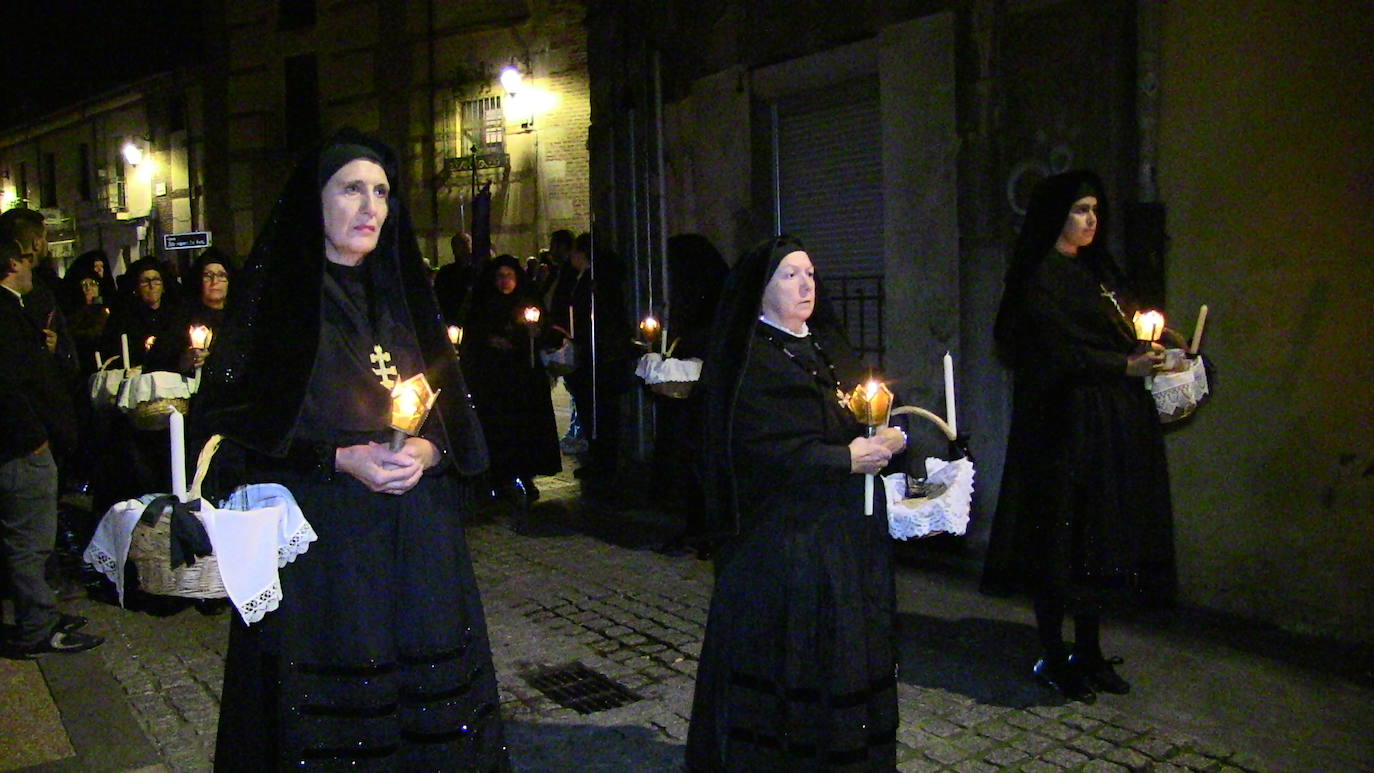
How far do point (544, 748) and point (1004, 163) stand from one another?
4926 millimetres

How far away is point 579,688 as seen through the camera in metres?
5.61

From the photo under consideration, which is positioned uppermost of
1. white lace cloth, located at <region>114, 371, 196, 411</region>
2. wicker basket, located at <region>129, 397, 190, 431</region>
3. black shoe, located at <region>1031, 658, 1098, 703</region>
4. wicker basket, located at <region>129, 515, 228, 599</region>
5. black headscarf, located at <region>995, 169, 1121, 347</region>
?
black headscarf, located at <region>995, 169, 1121, 347</region>

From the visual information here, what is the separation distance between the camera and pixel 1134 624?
6.48 meters

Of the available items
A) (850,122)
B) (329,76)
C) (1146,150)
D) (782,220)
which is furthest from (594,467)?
(329,76)

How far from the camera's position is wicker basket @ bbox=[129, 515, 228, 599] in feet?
10.2

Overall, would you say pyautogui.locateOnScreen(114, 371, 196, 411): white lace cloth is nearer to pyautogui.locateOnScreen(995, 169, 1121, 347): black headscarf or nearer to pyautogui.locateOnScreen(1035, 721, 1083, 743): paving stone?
pyautogui.locateOnScreen(995, 169, 1121, 347): black headscarf

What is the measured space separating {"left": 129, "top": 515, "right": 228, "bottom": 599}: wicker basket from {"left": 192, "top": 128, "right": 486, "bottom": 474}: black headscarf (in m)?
0.33

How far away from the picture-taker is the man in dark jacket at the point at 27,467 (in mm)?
6020

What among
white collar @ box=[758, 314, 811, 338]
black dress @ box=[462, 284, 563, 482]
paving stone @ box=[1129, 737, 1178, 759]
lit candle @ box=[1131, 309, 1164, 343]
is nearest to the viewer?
white collar @ box=[758, 314, 811, 338]

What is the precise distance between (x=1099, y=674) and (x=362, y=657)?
143 inches

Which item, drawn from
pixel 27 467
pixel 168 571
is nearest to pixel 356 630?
pixel 168 571

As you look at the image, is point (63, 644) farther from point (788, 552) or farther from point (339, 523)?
point (788, 552)

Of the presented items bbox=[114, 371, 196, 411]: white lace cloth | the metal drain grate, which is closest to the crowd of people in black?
the metal drain grate

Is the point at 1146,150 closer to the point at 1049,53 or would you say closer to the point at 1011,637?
the point at 1049,53
